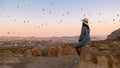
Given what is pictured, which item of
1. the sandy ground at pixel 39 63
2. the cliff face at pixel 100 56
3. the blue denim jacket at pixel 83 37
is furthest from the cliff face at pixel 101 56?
the sandy ground at pixel 39 63

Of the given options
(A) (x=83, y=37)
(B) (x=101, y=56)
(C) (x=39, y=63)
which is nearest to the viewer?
(B) (x=101, y=56)

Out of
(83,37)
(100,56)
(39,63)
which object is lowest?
(39,63)

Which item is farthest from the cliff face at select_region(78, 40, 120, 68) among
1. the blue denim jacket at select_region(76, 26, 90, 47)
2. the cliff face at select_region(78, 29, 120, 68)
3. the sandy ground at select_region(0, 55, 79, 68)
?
the sandy ground at select_region(0, 55, 79, 68)

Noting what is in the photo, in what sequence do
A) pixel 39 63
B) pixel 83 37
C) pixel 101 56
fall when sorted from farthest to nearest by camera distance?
pixel 39 63 < pixel 83 37 < pixel 101 56

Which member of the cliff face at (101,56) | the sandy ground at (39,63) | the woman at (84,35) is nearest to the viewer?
the cliff face at (101,56)

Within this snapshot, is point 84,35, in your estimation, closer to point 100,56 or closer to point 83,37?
point 83,37

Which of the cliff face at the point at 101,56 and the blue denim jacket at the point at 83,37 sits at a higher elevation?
the blue denim jacket at the point at 83,37

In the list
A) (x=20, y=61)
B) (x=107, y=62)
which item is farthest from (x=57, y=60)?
(x=107, y=62)

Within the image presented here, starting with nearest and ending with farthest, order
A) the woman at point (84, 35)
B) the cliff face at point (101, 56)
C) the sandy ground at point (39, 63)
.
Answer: the cliff face at point (101, 56)
the woman at point (84, 35)
the sandy ground at point (39, 63)

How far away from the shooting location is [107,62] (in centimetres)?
1245

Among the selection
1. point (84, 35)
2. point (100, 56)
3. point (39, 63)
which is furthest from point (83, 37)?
point (39, 63)

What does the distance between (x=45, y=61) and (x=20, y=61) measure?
55.3 inches

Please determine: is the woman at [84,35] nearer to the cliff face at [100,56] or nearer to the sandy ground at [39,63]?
the cliff face at [100,56]

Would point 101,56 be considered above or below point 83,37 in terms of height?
below
